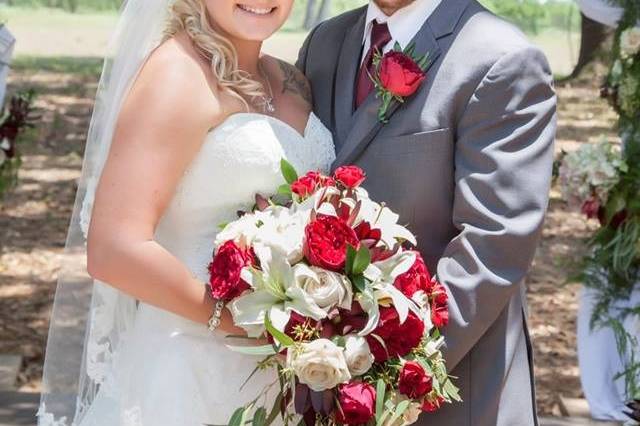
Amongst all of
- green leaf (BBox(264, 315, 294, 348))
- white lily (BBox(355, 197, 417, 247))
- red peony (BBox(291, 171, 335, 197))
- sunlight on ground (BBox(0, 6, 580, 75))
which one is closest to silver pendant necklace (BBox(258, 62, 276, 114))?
red peony (BBox(291, 171, 335, 197))

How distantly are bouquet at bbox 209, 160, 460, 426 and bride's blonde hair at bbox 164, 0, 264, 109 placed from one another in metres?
0.42

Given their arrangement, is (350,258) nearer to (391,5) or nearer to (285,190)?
(285,190)

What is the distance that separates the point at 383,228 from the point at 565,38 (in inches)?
429

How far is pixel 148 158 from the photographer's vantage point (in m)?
2.84

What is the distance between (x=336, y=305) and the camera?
259 cm

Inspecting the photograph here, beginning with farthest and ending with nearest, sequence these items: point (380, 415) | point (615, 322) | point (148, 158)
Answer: point (615, 322), point (148, 158), point (380, 415)

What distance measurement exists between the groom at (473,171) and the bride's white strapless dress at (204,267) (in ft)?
0.67

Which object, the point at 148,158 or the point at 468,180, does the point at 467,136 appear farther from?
the point at 148,158

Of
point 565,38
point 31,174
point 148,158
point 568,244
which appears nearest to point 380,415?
point 148,158

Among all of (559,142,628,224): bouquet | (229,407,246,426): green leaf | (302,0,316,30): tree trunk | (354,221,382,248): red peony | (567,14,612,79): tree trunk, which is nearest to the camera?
(354,221,382,248): red peony

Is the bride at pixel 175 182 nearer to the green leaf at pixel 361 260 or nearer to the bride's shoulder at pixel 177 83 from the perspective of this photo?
the bride's shoulder at pixel 177 83

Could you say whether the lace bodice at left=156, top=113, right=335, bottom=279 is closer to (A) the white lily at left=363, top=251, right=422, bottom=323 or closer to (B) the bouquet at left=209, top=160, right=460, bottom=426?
(B) the bouquet at left=209, top=160, right=460, bottom=426

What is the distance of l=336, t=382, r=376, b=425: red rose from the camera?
255 cm

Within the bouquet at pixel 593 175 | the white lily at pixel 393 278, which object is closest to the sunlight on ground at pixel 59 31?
the bouquet at pixel 593 175
